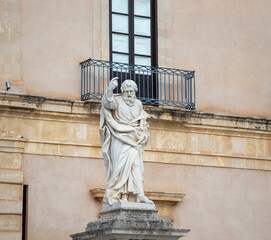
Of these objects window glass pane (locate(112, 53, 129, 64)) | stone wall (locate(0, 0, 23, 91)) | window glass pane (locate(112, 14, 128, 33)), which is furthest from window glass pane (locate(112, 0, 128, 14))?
stone wall (locate(0, 0, 23, 91))

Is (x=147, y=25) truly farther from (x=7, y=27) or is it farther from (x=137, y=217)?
(x=137, y=217)

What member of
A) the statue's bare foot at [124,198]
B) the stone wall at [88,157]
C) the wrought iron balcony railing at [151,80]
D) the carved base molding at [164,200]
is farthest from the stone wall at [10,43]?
the statue's bare foot at [124,198]

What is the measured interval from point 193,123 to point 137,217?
6272 mm

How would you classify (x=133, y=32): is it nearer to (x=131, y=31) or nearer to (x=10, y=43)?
(x=131, y=31)

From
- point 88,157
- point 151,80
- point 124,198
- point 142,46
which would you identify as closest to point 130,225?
point 124,198

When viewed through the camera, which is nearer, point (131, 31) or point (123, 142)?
point (123, 142)

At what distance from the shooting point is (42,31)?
17.2m

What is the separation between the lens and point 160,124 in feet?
58.5

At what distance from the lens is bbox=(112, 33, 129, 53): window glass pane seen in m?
18.2

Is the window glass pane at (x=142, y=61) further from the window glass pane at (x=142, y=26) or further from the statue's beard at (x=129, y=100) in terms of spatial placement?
the statue's beard at (x=129, y=100)

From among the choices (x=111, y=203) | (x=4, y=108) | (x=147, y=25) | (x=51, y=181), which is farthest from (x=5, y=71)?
(x=111, y=203)

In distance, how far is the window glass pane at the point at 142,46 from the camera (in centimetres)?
1839

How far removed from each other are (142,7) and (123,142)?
657 cm

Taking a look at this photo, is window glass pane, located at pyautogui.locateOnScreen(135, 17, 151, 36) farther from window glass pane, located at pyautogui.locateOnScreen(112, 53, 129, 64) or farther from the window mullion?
window glass pane, located at pyautogui.locateOnScreen(112, 53, 129, 64)
